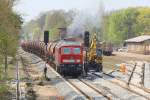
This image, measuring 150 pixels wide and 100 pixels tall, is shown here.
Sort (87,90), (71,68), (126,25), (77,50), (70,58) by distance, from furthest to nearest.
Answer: (126,25)
(77,50)
(70,58)
(71,68)
(87,90)

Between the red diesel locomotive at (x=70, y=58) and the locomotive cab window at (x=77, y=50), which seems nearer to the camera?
the red diesel locomotive at (x=70, y=58)

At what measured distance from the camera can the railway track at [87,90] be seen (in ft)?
85.2

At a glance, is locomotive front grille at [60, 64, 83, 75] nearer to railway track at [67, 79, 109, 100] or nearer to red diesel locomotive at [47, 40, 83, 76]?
red diesel locomotive at [47, 40, 83, 76]

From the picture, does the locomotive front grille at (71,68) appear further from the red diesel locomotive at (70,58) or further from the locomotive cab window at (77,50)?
the locomotive cab window at (77,50)

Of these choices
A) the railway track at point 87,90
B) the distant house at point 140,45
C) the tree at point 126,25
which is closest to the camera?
the railway track at point 87,90

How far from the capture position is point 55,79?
37.4 meters

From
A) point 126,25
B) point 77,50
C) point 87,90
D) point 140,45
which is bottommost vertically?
point 87,90

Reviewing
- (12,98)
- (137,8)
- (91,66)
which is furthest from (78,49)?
(137,8)

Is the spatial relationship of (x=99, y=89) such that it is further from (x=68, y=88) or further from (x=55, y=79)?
(x=55, y=79)

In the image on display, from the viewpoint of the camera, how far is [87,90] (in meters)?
29.8

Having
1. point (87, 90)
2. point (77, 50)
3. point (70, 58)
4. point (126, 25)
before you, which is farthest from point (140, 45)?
point (87, 90)

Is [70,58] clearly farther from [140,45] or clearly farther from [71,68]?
[140,45]

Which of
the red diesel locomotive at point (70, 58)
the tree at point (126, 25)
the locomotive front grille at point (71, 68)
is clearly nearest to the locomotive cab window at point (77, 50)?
the red diesel locomotive at point (70, 58)

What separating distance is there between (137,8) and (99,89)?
12544 centimetres
